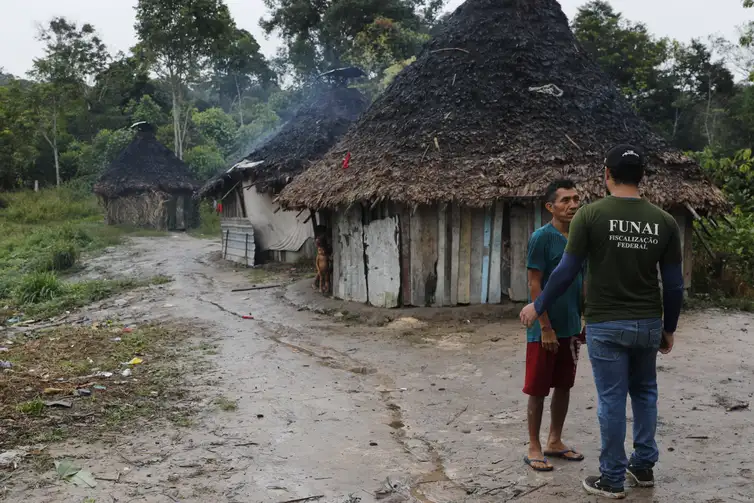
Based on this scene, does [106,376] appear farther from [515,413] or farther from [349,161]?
[349,161]

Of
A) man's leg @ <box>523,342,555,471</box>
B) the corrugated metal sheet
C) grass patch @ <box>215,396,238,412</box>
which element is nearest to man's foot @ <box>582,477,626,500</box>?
man's leg @ <box>523,342,555,471</box>

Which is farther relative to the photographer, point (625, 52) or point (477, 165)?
point (625, 52)

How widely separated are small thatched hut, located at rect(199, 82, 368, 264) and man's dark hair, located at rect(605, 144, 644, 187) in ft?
39.5

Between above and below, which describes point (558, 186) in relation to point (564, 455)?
above

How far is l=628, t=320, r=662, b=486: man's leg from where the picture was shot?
10.6 ft

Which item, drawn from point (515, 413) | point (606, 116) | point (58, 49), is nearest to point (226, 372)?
point (515, 413)

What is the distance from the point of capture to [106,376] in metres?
6.08

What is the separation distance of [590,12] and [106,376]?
27.5m

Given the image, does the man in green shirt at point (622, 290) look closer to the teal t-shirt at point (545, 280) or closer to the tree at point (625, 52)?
the teal t-shirt at point (545, 280)

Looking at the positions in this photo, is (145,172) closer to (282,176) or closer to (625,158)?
(282,176)

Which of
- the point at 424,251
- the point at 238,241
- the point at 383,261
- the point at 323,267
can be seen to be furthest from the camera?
the point at 238,241

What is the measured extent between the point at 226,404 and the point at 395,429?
1487mm

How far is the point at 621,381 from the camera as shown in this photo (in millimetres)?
3188

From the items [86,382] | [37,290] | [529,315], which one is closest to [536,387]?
[529,315]
